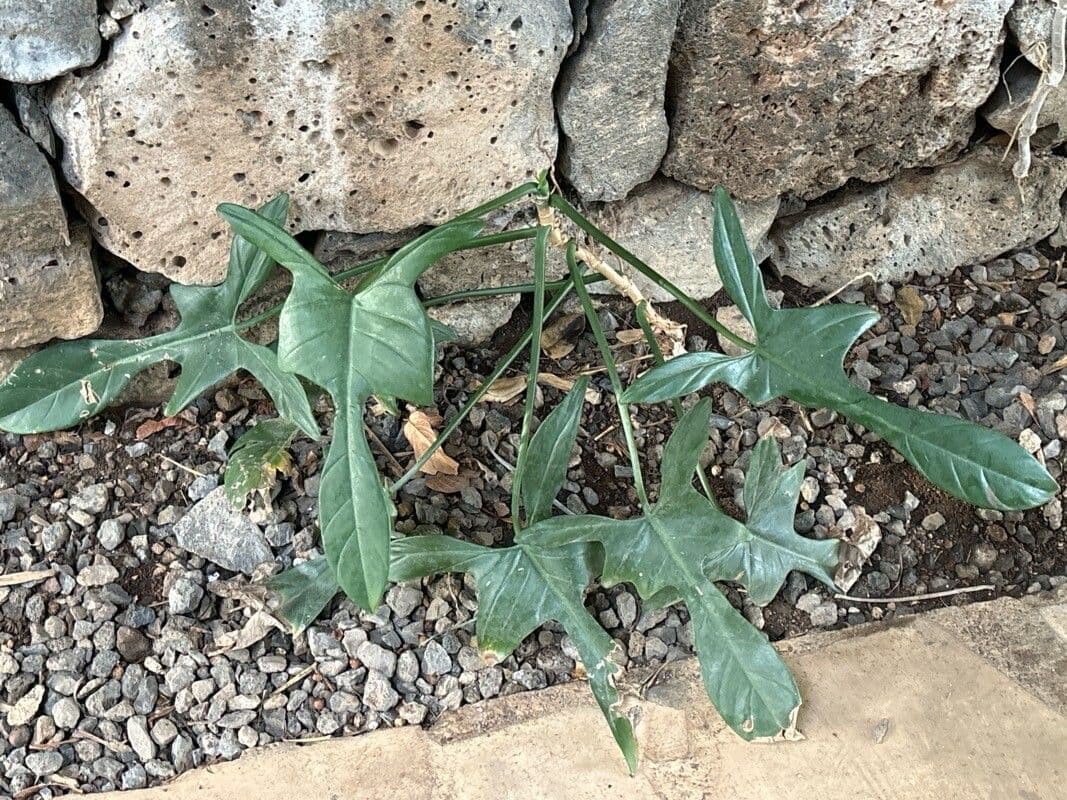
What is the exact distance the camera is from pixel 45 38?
1.18 metres

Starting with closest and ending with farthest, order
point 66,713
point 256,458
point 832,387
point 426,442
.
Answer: point 832,387, point 66,713, point 256,458, point 426,442

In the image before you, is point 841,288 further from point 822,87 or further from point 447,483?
point 447,483

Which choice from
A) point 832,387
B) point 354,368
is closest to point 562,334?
point 832,387

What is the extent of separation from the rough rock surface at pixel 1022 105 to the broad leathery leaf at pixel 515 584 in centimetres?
88

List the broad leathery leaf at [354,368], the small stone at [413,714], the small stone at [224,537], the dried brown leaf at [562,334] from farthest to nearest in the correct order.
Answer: the dried brown leaf at [562,334], the small stone at [224,537], the small stone at [413,714], the broad leathery leaf at [354,368]

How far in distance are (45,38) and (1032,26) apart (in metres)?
1.20

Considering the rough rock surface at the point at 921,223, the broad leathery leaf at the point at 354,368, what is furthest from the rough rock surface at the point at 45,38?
the rough rock surface at the point at 921,223

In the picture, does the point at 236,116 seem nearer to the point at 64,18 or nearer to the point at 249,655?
the point at 64,18

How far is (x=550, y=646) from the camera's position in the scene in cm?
134

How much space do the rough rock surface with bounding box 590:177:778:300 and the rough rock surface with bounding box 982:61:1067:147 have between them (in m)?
0.33

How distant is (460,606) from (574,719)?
0.65 ft

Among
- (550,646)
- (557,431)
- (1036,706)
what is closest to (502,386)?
(557,431)

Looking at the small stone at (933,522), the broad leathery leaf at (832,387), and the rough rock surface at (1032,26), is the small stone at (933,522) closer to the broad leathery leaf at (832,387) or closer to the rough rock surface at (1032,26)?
the broad leathery leaf at (832,387)

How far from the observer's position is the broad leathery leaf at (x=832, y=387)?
110cm
